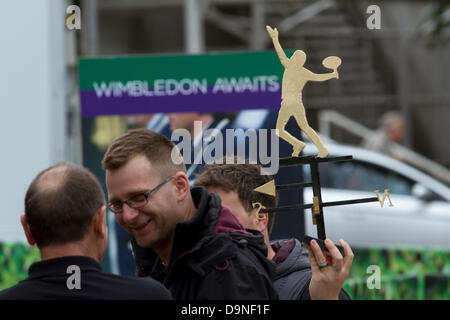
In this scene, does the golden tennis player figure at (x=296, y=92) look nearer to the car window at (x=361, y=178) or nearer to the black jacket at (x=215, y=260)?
the black jacket at (x=215, y=260)

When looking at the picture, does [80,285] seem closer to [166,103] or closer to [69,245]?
[69,245]

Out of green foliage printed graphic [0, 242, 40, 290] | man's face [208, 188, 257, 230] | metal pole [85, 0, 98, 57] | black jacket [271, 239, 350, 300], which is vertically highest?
metal pole [85, 0, 98, 57]

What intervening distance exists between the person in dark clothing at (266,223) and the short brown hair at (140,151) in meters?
0.27

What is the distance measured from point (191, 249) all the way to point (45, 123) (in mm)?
2913

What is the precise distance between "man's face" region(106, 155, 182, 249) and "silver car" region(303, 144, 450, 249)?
4.84 metres

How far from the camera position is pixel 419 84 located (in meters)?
14.2

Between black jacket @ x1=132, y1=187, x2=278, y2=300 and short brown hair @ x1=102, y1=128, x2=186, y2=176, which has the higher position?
short brown hair @ x1=102, y1=128, x2=186, y2=176

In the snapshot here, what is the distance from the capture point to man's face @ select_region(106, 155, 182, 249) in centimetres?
245

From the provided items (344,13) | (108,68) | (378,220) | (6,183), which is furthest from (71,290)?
(344,13)

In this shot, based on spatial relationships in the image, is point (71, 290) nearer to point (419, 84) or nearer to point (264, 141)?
point (264, 141)

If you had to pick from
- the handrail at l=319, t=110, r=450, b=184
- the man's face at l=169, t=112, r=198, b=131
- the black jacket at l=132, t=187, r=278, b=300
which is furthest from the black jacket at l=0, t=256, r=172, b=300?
the handrail at l=319, t=110, r=450, b=184

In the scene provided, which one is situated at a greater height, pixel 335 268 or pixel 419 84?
pixel 419 84

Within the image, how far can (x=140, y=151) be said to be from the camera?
2473mm

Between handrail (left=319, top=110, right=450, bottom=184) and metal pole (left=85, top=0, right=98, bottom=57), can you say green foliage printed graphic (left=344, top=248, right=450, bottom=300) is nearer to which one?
metal pole (left=85, top=0, right=98, bottom=57)
